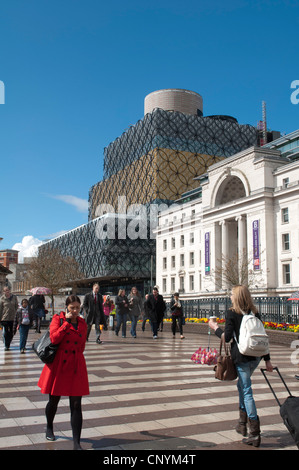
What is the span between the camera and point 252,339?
5555 millimetres

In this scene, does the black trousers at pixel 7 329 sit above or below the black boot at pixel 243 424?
above

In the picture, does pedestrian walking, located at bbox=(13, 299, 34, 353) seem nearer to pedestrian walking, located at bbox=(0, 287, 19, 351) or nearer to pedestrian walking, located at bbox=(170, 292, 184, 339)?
pedestrian walking, located at bbox=(0, 287, 19, 351)

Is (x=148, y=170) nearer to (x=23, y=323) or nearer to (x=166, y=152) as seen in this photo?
(x=166, y=152)

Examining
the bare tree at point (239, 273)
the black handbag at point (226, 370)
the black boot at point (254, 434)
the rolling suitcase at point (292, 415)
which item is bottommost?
the black boot at point (254, 434)

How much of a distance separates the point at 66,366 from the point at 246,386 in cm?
222

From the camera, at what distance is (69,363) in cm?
534

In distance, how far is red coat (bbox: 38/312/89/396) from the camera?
17.2 feet

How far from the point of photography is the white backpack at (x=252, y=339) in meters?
5.54

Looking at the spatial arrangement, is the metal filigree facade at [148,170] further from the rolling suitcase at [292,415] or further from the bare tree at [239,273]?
the rolling suitcase at [292,415]

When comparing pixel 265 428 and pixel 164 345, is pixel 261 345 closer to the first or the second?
pixel 265 428

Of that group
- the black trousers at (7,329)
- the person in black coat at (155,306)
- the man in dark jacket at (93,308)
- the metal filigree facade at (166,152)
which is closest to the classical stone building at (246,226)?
the metal filigree facade at (166,152)

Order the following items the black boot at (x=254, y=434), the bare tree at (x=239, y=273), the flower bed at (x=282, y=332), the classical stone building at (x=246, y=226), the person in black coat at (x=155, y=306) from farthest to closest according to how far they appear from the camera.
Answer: the classical stone building at (x=246, y=226)
the bare tree at (x=239, y=273)
the flower bed at (x=282, y=332)
the person in black coat at (x=155, y=306)
the black boot at (x=254, y=434)

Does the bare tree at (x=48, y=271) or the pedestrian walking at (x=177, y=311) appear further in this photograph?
the bare tree at (x=48, y=271)

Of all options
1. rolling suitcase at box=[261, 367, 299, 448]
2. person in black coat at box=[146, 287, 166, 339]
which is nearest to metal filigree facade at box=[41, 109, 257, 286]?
person in black coat at box=[146, 287, 166, 339]
